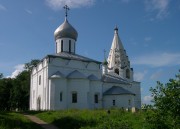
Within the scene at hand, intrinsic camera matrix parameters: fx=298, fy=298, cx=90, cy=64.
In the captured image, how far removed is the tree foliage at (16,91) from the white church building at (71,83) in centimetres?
608

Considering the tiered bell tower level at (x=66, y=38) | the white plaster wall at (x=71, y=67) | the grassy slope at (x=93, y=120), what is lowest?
the grassy slope at (x=93, y=120)

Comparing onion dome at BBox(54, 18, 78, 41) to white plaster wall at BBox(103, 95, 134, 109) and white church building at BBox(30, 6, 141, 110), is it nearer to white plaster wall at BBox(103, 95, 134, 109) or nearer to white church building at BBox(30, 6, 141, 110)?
white church building at BBox(30, 6, 141, 110)

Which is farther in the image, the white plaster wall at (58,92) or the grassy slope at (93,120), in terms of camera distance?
the white plaster wall at (58,92)

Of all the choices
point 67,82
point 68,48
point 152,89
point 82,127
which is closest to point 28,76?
point 68,48

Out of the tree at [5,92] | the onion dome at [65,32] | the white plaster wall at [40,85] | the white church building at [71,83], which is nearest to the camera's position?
the white church building at [71,83]

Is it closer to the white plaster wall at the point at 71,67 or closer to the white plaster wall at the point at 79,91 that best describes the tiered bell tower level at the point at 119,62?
the white plaster wall at the point at 71,67

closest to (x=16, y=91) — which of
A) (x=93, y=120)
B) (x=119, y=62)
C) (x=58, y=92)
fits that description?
(x=58, y=92)

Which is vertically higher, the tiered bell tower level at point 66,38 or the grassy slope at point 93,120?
the tiered bell tower level at point 66,38

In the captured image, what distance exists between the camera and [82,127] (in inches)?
603

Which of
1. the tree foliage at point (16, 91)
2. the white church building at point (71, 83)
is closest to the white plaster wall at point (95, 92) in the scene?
the white church building at point (71, 83)

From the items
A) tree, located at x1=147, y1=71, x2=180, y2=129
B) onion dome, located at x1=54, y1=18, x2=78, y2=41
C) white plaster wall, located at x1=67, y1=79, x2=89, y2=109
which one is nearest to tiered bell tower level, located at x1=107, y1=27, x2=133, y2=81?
onion dome, located at x1=54, y1=18, x2=78, y2=41

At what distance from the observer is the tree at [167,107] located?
8023 millimetres

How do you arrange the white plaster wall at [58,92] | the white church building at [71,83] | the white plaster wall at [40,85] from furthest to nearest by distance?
the white plaster wall at [40,85] → the white church building at [71,83] → the white plaster wall at [58,92]

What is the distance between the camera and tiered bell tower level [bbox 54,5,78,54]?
34.0m
